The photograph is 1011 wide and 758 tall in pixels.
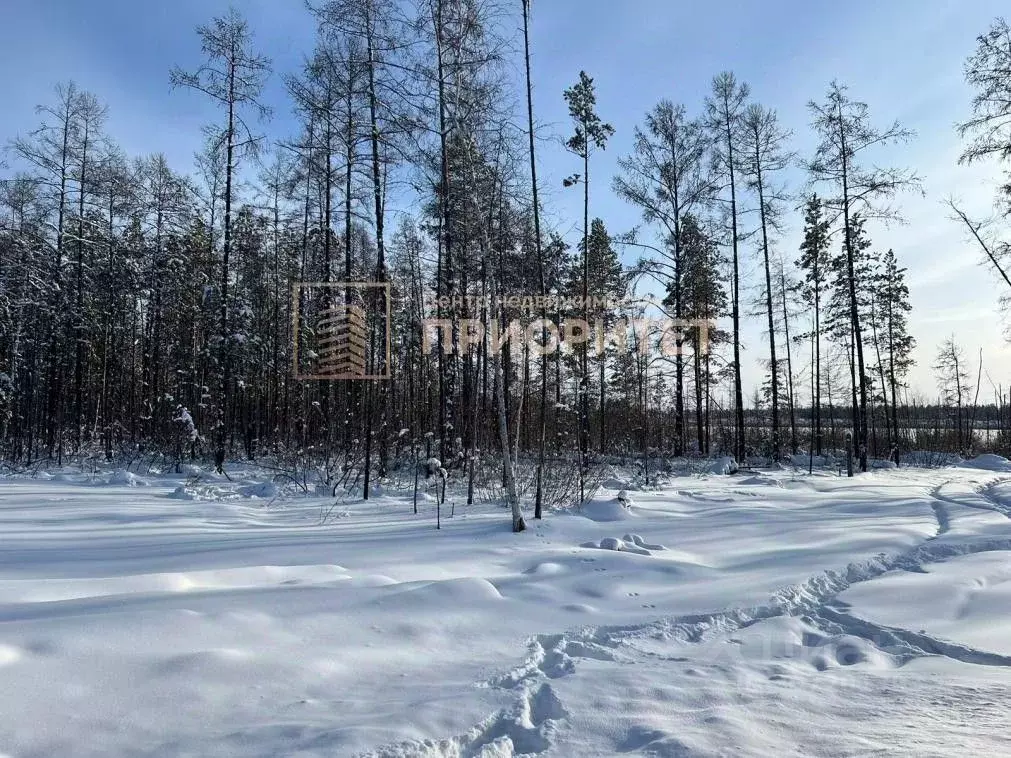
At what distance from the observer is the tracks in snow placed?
2277 millimetres

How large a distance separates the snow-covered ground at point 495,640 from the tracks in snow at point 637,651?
0.05 feet

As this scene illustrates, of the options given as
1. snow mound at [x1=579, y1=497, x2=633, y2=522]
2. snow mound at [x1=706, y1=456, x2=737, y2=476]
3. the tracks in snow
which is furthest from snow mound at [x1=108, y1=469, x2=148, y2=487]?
snow mound at [x1=706, y1=456, x2=737, y2=476]

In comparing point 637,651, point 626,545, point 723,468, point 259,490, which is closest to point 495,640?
point 637,651

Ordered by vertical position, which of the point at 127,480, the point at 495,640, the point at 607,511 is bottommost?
the point at 495,640

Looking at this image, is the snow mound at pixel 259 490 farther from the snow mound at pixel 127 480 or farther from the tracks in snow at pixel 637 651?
the tracks in snow at pixel 637 651

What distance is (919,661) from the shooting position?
3.04 m

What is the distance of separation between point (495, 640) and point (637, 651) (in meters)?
0.85

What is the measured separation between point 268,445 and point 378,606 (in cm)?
1640

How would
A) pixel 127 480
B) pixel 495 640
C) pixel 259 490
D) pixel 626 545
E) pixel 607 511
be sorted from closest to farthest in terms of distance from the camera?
1. pixel 495 640
2. pixel 626 545
3. pixel 607 511
4. pixel 259 490
5. pixel 127 480

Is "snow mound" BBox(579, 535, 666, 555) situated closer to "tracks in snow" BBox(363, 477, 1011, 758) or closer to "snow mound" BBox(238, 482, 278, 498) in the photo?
"tracks in snow" BBox(363, 477, 1011, 758)

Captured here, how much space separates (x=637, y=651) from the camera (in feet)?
10.7

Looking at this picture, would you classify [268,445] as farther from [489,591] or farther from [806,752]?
[806,752]

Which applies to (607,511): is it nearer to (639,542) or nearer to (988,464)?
(639,542)

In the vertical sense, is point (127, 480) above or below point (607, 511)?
above
